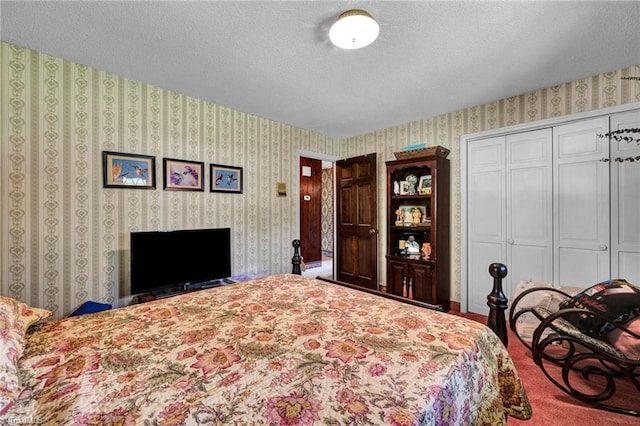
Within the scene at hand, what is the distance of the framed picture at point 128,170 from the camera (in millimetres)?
2561

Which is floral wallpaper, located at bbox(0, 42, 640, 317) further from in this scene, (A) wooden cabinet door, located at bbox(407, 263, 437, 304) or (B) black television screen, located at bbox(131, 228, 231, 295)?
(A) wooden cabinet door, located at bbox(407, 263, 437, 304)

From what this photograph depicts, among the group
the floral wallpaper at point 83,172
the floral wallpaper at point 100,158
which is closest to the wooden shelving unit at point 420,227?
the floral wallpaper at point 100,158

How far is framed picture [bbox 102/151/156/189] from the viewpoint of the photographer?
2561mm

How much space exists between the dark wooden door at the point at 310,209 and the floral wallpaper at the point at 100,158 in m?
2.42

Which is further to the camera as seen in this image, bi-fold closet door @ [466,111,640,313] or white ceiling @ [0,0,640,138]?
bi-fold closet door @ [466,111,640,313]

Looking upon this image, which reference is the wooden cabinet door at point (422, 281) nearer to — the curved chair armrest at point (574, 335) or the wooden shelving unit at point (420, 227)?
the wooden shelving unit at point (420, 227)

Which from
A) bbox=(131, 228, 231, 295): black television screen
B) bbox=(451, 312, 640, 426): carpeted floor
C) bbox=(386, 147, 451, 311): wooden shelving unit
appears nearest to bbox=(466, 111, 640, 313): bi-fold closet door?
bbox=(386, 147, 451, 311): wooden shelving unit

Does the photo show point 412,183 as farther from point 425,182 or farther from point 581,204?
point 581,204

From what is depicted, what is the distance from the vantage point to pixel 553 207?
9.45 feet

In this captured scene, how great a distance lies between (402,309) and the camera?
1.58 metres

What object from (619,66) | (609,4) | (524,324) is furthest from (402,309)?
(619,66)

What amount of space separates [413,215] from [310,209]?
303 centimetres

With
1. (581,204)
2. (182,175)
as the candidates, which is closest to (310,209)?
(182,175)

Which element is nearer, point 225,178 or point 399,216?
point 225,178
